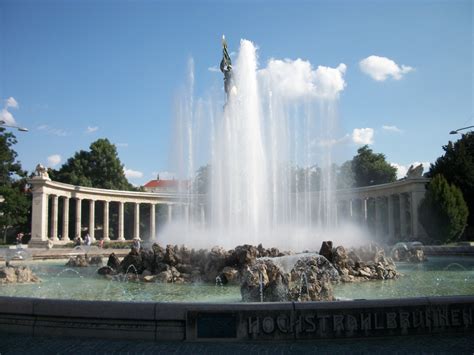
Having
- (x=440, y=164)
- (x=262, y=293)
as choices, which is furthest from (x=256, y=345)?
(x=440, y=164)

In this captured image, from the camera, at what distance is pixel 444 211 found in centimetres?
4850

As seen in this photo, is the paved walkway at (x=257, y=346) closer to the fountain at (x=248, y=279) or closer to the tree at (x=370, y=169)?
the fountain at (x=248, y=279)

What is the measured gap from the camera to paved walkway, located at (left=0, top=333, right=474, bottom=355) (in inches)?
339

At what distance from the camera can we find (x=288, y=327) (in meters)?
9.12

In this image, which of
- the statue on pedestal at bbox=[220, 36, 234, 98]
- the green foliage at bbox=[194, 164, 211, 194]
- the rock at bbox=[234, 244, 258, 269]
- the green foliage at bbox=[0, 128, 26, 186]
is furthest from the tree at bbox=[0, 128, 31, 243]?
the rock at bbox=[234, 244, 258, 269]

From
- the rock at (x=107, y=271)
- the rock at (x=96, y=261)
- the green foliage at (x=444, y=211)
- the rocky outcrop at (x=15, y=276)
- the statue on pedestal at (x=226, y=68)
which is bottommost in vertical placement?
the rock at (x=96, y=261)

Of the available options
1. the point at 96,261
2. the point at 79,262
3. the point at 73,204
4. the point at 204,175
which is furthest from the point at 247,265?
the point at 73,204

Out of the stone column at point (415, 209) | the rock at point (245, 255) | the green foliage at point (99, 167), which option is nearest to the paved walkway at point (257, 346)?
the rock at point (245, 255)

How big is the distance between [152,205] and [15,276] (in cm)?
6193

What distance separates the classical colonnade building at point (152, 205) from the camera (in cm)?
6078

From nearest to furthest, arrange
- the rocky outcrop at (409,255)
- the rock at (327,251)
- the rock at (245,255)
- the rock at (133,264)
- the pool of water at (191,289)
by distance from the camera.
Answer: the pool of water at (191,289) → the rock at (245,255) → the rock at (327,251) → the rock at (133,264) → the rocky outcrop at (409,255)

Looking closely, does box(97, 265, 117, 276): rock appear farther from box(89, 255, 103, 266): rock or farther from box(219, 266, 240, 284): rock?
box(89, 255, 103, 266): rock

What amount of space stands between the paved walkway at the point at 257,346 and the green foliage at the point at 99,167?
83.0 m

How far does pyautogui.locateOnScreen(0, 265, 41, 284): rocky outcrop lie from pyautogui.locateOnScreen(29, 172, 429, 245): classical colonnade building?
835 inches
